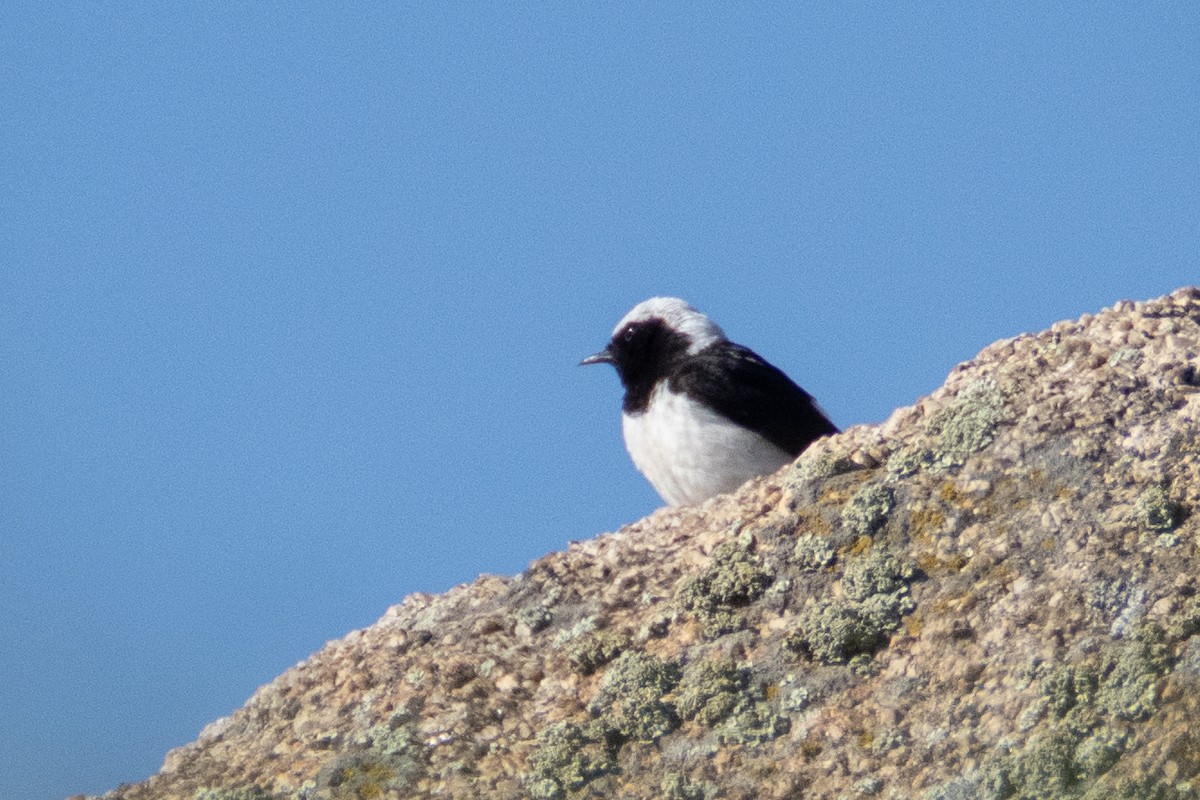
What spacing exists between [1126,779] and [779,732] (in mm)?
1252

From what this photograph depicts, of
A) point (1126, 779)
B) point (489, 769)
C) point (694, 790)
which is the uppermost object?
point (489, 769)

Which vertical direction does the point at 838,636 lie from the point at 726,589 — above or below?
below

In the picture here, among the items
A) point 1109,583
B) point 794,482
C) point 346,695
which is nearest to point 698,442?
point 794,482

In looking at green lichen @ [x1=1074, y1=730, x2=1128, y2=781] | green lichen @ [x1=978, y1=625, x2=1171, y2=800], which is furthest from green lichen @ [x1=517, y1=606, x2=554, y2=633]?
green lichen @ [x1=1074, y1=730, x2=1128, y2=781]

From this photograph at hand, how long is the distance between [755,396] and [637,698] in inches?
239

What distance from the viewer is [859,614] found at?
5473 millimetres

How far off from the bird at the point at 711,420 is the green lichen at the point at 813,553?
4902 millimetres

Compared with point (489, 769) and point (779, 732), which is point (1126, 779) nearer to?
point (779, 732)

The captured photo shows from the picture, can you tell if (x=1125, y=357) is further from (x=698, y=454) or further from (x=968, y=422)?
(x=698, y=454)

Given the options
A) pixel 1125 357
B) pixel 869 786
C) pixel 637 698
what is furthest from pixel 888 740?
pixel 1125 357

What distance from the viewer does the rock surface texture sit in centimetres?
479

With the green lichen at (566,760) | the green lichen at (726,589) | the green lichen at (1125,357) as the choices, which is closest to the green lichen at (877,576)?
the green lichen at (726,589)

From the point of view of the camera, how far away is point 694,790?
505 centimetres

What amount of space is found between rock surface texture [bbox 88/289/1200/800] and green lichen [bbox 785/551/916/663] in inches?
0.5
